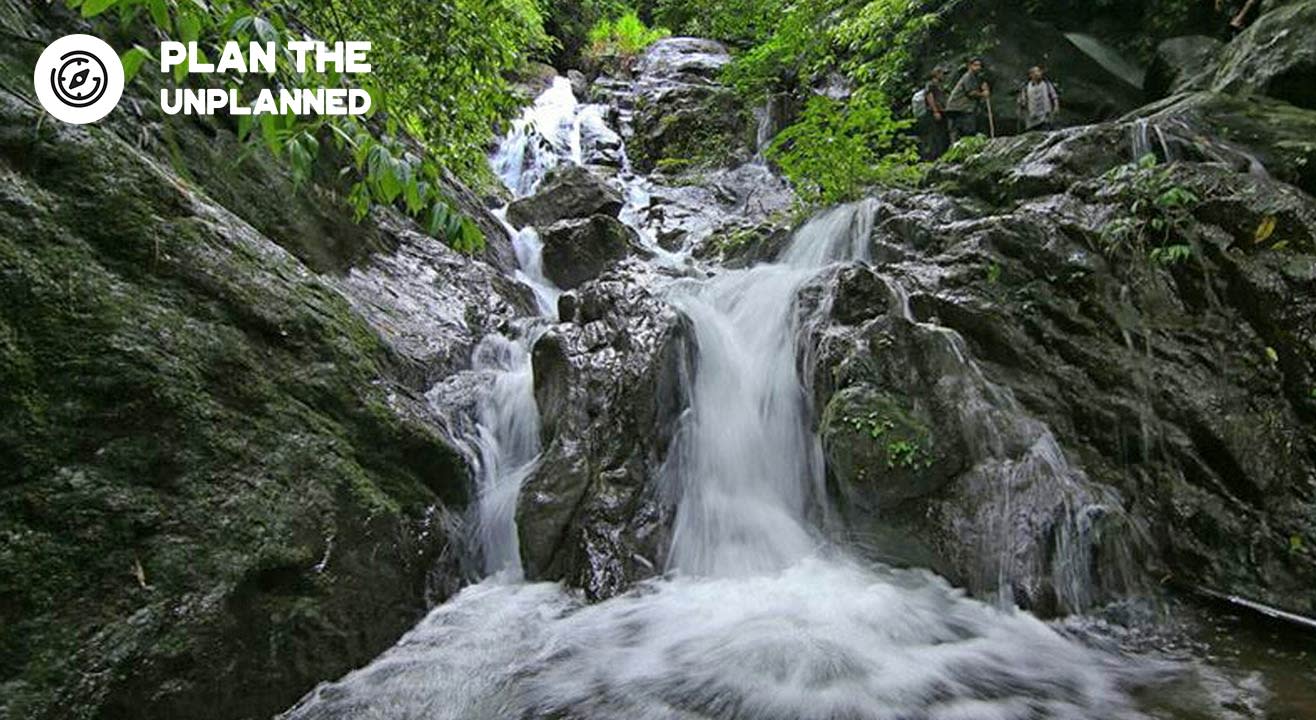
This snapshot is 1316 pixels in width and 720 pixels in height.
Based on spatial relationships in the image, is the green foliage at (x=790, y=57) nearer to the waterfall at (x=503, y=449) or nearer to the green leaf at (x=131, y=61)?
the waterfall at (x=503, y=449)

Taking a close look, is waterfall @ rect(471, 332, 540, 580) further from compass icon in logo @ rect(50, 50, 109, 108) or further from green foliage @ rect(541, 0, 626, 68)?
green foliage @ rect(541, 0, 626, 68)

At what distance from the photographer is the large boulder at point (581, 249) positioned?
9562 millimetres

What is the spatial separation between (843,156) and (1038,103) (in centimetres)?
352

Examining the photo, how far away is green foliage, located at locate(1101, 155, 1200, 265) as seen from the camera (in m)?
5.34

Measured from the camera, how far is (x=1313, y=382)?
4688 millimetres

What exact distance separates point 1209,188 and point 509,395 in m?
5.85

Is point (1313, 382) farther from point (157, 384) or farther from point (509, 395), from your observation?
point (157, 384)

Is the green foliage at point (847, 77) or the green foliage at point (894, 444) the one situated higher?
the green foliage at point (847, 77)

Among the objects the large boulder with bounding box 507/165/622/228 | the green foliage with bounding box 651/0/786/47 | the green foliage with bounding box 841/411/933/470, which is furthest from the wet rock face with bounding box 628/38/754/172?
the green foliage with bounding box 841/411/933/470

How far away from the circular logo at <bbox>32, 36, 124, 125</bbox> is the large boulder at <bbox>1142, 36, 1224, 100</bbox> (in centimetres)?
1063

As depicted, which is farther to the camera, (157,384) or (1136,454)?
(1136,454)

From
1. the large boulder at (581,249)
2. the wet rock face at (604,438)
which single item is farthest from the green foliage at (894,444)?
the large boulder at (581,249)

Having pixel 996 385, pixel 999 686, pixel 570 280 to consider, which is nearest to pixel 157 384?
pixel 999 686

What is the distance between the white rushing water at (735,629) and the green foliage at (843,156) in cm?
314
